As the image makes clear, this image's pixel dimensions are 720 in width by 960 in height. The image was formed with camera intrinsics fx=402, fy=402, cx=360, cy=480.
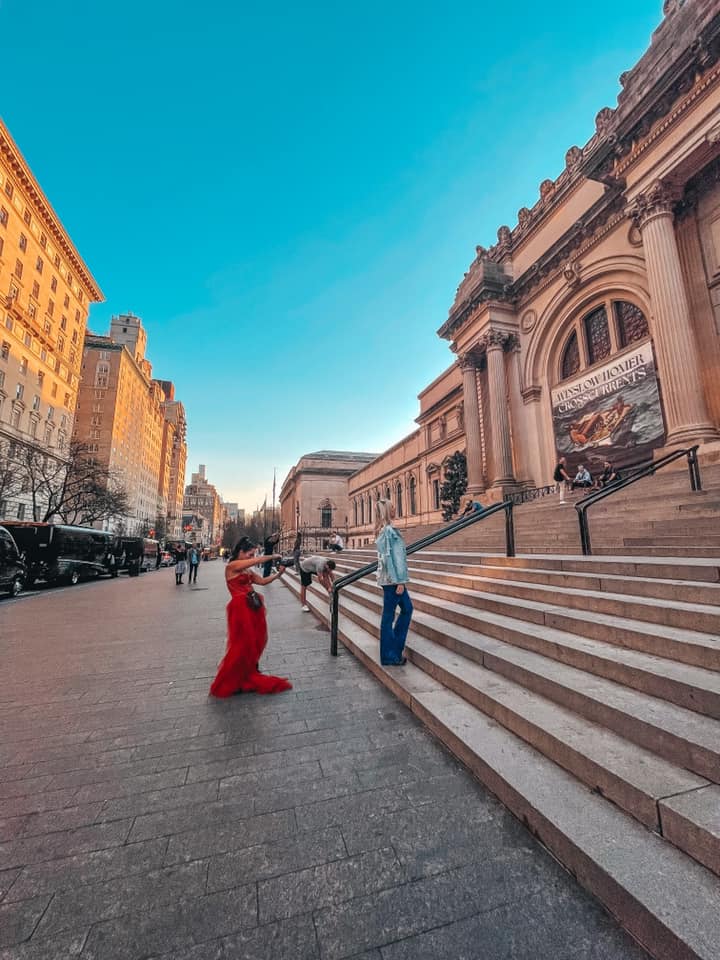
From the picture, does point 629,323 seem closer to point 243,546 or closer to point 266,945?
point 243,546

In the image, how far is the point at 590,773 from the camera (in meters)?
2.19

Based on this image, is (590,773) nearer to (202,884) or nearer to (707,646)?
(707,646)

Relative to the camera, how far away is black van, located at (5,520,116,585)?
16.7 m

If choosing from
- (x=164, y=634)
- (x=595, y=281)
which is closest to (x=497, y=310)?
(x=595, y=281)

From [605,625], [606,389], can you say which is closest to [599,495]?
[605,625]

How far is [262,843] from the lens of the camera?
2.03 meters

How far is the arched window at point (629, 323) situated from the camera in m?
13.8

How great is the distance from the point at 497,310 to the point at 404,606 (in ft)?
62.9

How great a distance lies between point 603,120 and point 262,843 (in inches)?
895

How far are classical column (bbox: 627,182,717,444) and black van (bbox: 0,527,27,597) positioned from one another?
65.0 ft

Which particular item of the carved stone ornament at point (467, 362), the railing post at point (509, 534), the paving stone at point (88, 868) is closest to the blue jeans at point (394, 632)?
the paving stone at point (88, 868)

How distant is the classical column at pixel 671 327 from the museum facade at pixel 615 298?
3 cm

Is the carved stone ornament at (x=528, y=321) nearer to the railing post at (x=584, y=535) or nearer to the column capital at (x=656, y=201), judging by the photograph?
the column capital at (x=656, y=201)

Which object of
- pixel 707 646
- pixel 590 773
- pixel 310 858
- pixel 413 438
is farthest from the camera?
pixel 413 438
